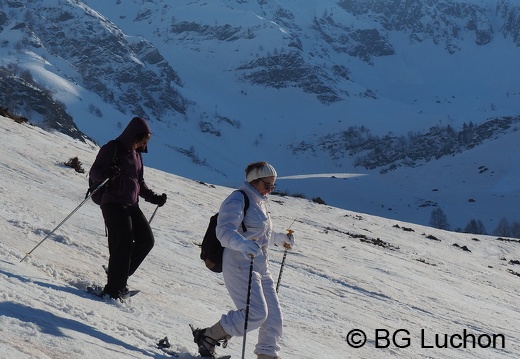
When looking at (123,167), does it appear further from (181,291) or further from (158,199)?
(181,291)

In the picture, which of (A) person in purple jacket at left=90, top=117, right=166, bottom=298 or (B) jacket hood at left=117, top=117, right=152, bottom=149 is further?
(B) jacket hood at left=117, top=117, right=152, bottom=149

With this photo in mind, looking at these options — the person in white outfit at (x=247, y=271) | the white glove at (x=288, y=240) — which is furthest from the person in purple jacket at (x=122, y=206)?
the white glove at (x=288, y=240)

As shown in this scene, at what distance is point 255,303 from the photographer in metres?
6.00

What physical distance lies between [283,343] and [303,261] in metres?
7.03

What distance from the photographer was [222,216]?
6.09m

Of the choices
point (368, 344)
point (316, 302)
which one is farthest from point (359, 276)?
point (368, 344)

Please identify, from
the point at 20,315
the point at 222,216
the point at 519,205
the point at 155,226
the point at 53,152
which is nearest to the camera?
the point at 20,315

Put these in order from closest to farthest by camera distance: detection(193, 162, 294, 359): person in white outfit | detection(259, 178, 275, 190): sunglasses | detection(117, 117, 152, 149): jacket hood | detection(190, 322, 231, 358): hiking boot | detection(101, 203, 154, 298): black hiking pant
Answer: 1. detection(193, 162, 294, 359): person in white outfit
2. detection(190, 322, 231, 358): hiking boot
3. detection(259, 178, 275, 190): sunglasses
4. detection(101, 203, 154, 298): black hiking pant
5. detection(117, 117, 152, 149): jacket hood

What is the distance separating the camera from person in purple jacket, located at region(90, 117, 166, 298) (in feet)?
23.1

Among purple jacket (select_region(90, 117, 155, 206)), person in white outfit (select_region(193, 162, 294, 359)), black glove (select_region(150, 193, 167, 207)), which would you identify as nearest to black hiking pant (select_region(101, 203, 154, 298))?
purple jacket (select_region(90, 117, 155, 206))

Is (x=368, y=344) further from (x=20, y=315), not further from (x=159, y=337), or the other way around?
(x=20, y=315)

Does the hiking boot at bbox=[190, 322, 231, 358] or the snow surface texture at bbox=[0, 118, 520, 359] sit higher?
the snow surface texture at bbox=[0, 118, 520, 359]

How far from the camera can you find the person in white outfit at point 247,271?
19.6 feet

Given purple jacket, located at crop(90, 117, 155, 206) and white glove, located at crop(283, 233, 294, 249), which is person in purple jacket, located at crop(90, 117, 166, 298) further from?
white glove, located at crop(283, 233, 294, 249)
